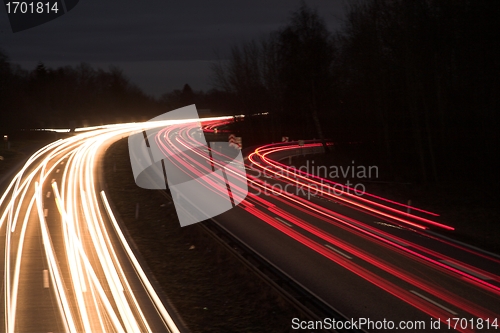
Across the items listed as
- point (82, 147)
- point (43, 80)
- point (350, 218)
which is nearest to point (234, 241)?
point (350, 218)

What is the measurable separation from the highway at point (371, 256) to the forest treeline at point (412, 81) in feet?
24.0

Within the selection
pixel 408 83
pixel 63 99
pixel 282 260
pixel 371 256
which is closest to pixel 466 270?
pixel 371 256

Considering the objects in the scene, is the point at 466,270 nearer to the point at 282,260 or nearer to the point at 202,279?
the point at 282,260

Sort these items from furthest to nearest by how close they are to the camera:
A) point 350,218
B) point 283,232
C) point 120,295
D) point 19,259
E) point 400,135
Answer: point 400,135, point 350,218, point 283,232, point 19,259, point 120,295

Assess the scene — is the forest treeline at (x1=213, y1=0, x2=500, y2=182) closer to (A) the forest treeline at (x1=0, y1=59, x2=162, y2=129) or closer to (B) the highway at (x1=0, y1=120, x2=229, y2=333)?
(B) the highway at (x1=0, y1=120, x2=229, y2=333)

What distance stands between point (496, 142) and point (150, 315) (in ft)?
69.0

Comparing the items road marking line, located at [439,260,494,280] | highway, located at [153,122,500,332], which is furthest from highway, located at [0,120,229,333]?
road marking line, located at [439,260,494,280]

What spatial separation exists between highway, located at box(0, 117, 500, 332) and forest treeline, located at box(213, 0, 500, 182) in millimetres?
7112

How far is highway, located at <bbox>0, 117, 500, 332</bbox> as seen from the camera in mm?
10695

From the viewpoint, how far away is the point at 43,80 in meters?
99.0

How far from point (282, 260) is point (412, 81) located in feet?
53.9

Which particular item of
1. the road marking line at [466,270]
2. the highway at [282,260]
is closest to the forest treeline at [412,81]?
the highway at [282,260]

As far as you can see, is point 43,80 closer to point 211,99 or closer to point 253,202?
point 211,99

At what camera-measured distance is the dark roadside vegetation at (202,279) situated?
10.8m
